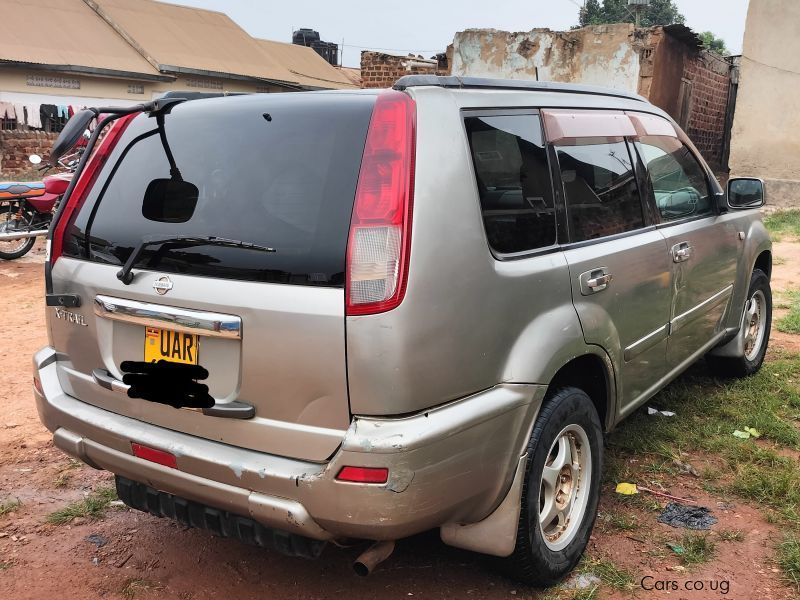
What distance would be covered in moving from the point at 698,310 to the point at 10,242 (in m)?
8.81

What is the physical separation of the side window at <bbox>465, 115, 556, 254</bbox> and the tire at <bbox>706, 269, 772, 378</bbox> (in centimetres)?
261

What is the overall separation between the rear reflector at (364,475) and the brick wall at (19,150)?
1735cm

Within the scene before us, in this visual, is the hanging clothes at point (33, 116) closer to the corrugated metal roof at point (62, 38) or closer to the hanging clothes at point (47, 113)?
the hanging clothes at point (47, 113)

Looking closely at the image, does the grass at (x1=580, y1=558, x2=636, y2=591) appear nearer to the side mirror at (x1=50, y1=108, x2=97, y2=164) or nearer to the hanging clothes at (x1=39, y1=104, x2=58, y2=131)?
the side mirror at (x1=50, y1=108, x2=97, y2=164)

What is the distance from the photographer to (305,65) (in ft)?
103

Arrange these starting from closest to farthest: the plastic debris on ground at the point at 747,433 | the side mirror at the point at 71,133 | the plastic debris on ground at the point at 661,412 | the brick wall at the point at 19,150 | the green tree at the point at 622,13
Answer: the side mirror at the point at 71,133 → the plastic debris on ground at the point at 747,433 → the plastic debris on ground at the point at 661,412 → the brick wall at the point at 19,150 → the green tree at the point at 622,13

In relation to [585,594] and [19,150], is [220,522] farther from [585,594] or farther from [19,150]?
[19,150]

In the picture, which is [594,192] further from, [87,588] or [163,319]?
[87,588]

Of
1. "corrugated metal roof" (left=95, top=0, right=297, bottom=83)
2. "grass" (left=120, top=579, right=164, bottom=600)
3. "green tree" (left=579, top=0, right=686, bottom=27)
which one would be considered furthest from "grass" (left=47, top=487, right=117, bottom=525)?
"green tree" (left=579, top=0, right=686, bottom=27)

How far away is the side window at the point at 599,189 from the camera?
2750 mm

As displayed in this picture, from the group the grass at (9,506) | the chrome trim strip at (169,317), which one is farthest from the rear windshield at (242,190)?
A: the grass at (9,506)

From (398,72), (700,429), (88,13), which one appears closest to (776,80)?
(398,72)

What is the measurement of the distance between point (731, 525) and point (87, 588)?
8.75 feet

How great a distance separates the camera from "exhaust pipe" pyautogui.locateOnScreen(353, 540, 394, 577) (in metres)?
2.17
